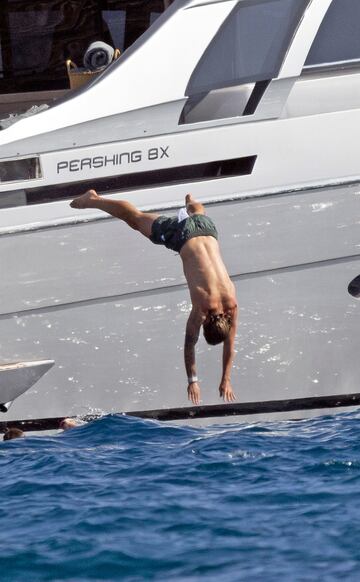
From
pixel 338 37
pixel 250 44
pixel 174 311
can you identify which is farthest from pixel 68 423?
pixel 338 37

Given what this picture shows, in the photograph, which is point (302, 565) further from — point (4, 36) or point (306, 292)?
point (4, 36)

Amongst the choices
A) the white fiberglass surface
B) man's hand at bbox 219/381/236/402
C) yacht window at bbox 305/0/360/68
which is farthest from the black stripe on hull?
yacht window at bbox 305/0/360/68

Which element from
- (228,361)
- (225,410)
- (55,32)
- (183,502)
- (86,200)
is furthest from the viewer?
(55,32)

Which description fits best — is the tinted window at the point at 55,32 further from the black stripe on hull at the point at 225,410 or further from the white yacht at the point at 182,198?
the black stripe on hull at the point at 225,410

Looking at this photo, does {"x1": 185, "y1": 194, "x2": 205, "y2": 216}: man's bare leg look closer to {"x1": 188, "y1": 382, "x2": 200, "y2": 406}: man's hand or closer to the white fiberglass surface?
the white fiberglass surface

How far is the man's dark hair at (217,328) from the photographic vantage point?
7441 millimetres

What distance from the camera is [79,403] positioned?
7.69 m

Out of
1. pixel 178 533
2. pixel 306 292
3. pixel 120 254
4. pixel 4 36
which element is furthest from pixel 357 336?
pixel 4 36

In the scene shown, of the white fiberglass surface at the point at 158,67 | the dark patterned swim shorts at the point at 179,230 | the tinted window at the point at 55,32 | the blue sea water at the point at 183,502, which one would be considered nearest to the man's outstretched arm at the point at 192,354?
the blue sea water at the point at 183,502

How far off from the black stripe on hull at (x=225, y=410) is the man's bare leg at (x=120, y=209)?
1119 millimetres

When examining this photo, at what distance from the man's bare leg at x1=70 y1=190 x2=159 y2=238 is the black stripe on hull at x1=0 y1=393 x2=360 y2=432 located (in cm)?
112

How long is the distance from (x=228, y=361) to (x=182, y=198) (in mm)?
964

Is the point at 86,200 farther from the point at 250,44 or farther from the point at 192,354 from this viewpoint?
the point at 250,44

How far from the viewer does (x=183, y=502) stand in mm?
6531
